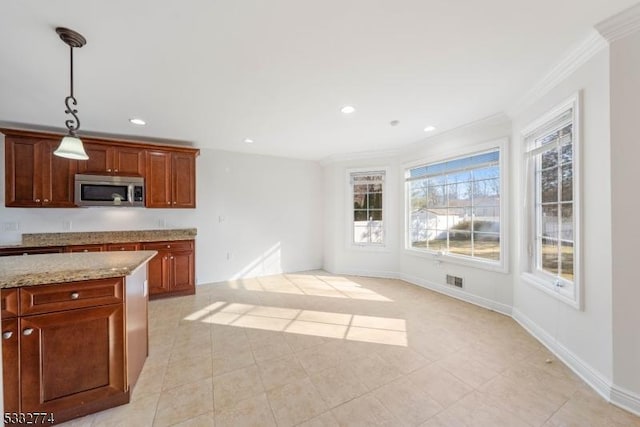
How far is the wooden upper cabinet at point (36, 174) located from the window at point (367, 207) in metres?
4.47

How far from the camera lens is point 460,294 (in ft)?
12.5

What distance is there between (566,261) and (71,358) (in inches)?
151

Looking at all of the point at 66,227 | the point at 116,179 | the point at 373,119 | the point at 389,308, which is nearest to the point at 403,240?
the point at 389,308

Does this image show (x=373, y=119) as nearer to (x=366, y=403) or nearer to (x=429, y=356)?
(x=429, y=356)

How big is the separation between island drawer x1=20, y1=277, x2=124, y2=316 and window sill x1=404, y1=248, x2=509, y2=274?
388cm

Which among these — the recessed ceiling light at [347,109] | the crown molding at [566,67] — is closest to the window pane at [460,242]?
the crown molding at [566,67]

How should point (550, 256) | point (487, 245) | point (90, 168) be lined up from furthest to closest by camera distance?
point (90, 168)
point (487, 245)
point (550, 256)

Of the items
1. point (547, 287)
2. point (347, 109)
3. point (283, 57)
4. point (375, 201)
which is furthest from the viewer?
point (375, 201)

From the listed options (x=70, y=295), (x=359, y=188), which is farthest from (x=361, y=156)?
(x=70, y=295)

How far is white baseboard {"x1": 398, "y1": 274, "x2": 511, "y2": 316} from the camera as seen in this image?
10.9 feet

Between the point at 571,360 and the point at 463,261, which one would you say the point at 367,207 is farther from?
the point at 571,360

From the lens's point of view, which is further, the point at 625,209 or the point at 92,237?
the point at 92,237

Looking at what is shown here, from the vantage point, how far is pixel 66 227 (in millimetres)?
3885

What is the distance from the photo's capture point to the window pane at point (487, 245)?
134 inches
